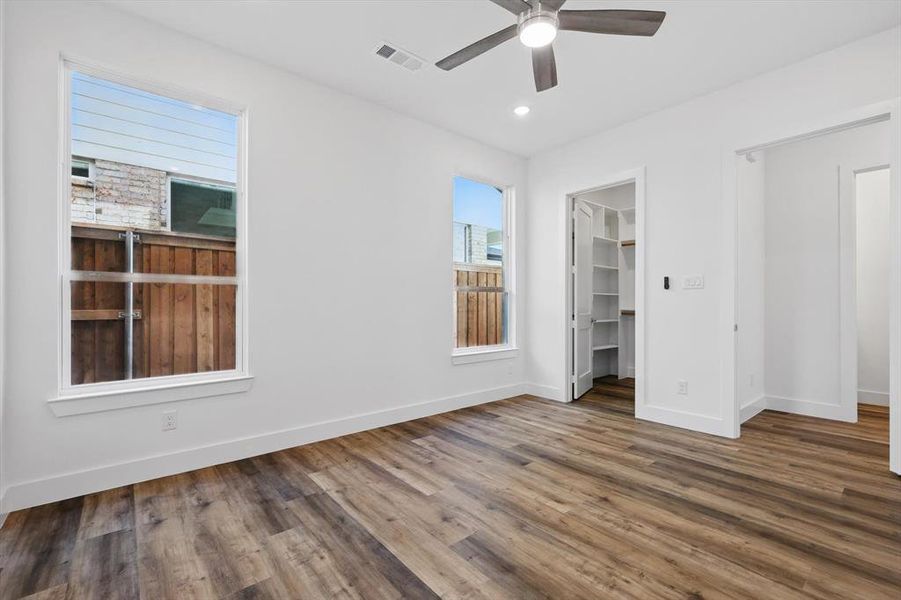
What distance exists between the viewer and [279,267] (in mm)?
3096

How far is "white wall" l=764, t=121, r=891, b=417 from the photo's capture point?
3.87 metres

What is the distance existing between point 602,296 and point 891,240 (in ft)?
11.5

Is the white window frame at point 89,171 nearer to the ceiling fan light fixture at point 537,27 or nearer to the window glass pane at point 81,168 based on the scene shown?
the window glass pane at point 81,168

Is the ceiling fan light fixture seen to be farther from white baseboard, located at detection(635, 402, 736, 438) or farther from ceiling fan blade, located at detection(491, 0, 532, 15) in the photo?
white baseboard, located at detection(635, 402, 736, 438)

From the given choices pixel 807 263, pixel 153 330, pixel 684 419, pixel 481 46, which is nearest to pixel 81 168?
pixel 153 330

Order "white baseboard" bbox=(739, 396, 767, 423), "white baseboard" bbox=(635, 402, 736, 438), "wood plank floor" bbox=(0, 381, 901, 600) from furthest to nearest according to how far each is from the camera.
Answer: "white baseboard" bbox=(739, 396, 767, 423)
"white baseboard" bbox=(635, 402, 736, 438)
"wood plank floor" bbox=(0, 381, 901, 600)

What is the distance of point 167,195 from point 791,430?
5274 millimetres

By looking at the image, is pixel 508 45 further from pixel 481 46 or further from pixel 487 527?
pixel 487 527

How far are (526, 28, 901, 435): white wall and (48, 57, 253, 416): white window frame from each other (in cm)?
341

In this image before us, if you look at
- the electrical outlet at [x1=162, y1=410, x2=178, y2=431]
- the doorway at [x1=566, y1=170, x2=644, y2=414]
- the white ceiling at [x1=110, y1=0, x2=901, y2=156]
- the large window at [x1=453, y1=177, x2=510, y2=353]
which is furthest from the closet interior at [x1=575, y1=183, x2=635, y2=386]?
the electrical outlet at [x1=162, y1=410, x2=178, y2=431]

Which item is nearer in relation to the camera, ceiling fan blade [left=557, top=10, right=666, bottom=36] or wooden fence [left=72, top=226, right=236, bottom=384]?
ceiling fan blade [left=557, top=10, right=666, bottom=36]

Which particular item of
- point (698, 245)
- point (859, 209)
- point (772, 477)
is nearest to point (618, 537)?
point (772, 477)

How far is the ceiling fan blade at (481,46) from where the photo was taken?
2.16 meters

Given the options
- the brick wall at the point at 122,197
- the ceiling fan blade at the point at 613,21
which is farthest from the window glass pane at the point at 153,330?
the ceiling fan blade at the point at 613,21
